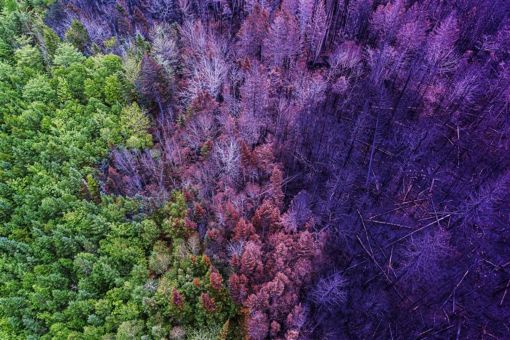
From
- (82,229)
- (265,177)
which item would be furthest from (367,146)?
(82,229)

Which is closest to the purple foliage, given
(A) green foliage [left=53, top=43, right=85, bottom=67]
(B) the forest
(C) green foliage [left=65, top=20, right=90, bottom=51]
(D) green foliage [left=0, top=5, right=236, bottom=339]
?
(B) the forest

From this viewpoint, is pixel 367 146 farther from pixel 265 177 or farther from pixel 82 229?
pixel 82 229

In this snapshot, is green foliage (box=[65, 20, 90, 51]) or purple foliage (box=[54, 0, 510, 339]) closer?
purple foliage (box=[54, 0, 510, 339])

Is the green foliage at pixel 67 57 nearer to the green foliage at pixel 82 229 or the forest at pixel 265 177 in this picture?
the green foliage at pixel 82 229

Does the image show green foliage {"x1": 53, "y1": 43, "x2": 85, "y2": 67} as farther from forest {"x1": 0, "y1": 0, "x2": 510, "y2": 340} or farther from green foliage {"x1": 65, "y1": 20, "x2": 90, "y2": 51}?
Answer: green foliage {"x1": 65, "y1": 20, "x2": 90, "y2": 51}

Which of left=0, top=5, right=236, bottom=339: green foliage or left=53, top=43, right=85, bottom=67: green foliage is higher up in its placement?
left=53, top=43, right=85, bottom=67: green foliage

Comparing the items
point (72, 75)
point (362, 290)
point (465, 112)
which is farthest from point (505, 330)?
point (72, 75)

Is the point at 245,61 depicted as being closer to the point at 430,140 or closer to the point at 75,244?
the point at 430,140

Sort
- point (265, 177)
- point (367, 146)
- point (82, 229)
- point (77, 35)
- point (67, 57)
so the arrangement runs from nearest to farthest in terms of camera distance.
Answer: point (82, 229)
point (265, 177)
point (367, 146)
point (67, 57)
point (77, 35)
